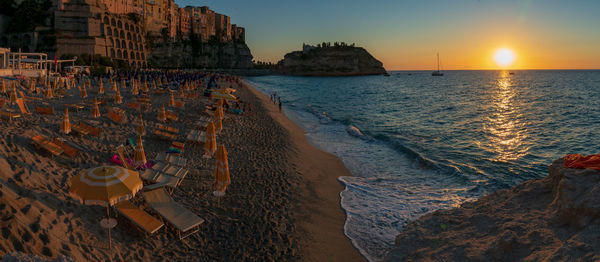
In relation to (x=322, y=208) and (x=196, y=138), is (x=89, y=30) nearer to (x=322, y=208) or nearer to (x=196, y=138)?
(x=196, y=138)

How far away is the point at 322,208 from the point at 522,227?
17.5ft

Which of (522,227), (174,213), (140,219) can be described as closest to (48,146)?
(140,219)

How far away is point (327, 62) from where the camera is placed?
6319 inches

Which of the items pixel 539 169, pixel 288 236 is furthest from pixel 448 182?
pixel 288 236

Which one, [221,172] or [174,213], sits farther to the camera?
[221,172]

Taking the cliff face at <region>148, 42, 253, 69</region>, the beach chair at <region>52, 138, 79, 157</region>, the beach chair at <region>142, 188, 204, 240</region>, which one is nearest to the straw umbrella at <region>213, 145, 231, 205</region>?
the beach chair at <region>142, 188, 204, 240</region>

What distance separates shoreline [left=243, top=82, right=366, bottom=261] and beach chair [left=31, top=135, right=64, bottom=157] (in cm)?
687

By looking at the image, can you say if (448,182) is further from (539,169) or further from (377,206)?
(539,169)

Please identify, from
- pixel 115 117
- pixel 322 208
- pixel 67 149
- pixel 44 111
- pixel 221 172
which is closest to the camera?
pixel 221 172

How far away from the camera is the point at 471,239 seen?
484 cm

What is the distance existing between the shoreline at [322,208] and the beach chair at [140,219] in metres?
3.13

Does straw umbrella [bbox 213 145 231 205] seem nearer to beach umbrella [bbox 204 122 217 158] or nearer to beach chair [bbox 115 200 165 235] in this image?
beach chair [bbox 115 200 165 235]

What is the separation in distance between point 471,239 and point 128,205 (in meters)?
6.70

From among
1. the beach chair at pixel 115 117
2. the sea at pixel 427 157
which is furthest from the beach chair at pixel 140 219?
the beach chair at pixel 115 117
